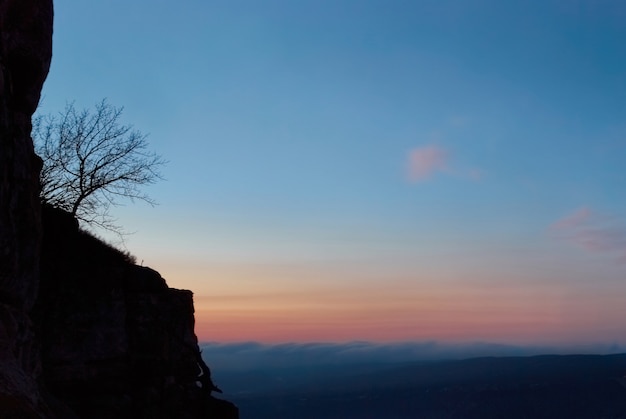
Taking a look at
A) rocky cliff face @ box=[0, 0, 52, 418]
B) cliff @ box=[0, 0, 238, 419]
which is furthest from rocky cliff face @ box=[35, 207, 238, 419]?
rocky cliff face @ box=[0, 0, 52, 418]

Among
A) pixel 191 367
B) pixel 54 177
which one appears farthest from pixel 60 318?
pixel 54 177

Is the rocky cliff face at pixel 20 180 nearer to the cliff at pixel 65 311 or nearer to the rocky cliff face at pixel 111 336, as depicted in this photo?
the cliff at pixel 65 311

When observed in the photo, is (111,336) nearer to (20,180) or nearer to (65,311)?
(65,311)

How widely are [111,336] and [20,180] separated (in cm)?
892

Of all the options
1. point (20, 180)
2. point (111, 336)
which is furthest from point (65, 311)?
point (20, 180)

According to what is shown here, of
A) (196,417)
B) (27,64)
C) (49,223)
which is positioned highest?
(27,64)

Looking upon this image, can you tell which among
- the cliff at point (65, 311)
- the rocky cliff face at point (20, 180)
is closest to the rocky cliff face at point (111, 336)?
the cliff at point (65, 311)

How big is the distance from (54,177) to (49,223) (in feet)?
17.6

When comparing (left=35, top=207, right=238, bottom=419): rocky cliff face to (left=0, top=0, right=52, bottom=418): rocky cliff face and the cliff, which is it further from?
(left=0, top=0, right=52, bottom=418): rocky cliff face

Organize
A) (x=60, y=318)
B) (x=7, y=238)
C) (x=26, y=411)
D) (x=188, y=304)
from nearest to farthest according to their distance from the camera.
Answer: (x=26, y=411) < (x=7, y=238) < (x=60, y=318) < (x=188, y=304)

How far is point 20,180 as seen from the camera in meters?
13.7

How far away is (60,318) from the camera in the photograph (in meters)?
20.2

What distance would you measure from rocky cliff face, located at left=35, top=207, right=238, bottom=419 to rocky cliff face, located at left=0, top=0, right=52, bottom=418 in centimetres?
377

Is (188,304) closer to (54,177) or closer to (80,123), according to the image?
(54,177)
